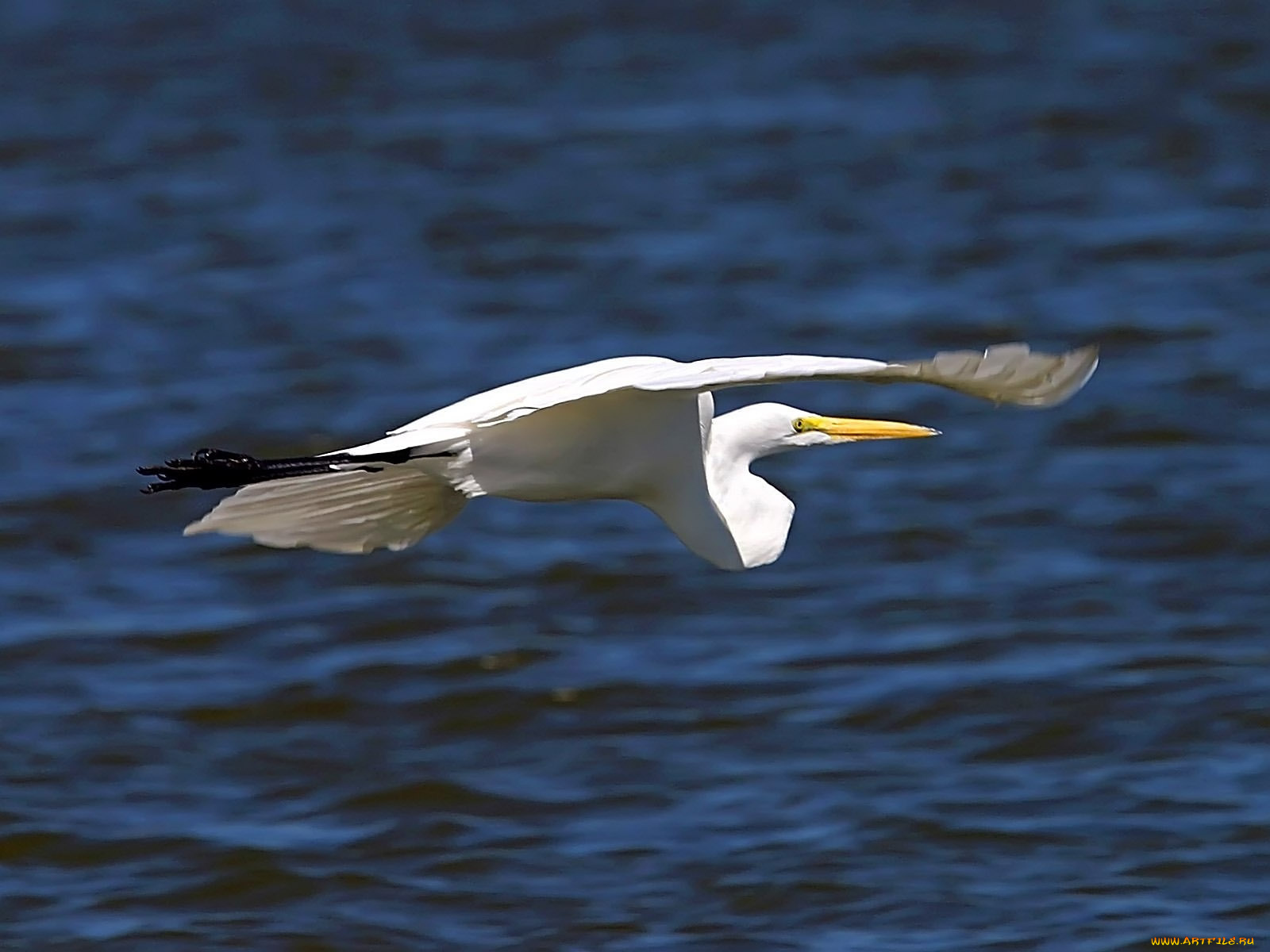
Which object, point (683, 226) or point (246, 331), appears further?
point (683, 226)

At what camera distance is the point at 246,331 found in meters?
12.6

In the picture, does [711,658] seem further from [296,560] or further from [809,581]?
[296,560]

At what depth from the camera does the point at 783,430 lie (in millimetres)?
5309

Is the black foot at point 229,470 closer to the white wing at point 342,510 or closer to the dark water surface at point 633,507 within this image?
the white wing at point 342,510

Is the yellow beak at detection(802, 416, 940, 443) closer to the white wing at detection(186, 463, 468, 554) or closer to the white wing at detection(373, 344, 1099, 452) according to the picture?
the white wing at detection(373, 344, 1099, 452)

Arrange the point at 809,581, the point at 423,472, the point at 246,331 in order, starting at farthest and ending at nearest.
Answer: the point at 246,331, the point at 809,581, the point at 423,472

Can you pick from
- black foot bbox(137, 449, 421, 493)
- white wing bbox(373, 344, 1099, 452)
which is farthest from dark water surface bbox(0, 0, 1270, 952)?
white wing bbox(373, 344, 1099, 452)

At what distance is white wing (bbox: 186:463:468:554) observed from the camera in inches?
197

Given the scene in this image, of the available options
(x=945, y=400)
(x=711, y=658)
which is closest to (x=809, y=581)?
(x=711, y=658)

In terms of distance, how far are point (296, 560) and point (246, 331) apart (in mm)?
2846

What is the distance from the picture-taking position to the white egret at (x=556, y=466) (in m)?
4.77

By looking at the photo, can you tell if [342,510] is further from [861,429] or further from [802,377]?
[802,377]

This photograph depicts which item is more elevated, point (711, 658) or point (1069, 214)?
point (1069, 214)

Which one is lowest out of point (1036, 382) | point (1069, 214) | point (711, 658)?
point (1036, 382)
